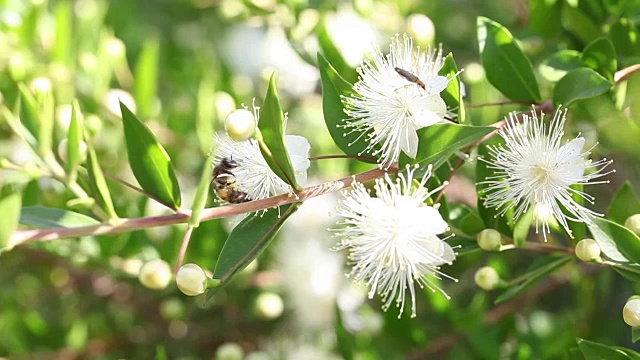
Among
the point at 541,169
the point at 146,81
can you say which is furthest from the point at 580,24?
the point at 146,81

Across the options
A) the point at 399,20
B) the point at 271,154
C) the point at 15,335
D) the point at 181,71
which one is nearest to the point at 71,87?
the point at 181,71

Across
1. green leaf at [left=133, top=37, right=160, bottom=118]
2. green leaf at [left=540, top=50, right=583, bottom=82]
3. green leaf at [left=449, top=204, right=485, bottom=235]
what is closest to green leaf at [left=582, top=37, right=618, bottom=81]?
green leaf at [left=540, top=50, right=583, bottom=82]

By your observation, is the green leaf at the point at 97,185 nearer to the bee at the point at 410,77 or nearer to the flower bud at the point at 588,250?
the bee at the point at 410,77

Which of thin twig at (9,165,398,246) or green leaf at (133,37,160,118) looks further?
green leaf at (133,37,160,118)

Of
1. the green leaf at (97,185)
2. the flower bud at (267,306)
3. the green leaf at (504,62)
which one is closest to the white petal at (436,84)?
the green leaf at (504,62)

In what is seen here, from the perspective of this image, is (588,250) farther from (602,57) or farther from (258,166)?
(258,166)

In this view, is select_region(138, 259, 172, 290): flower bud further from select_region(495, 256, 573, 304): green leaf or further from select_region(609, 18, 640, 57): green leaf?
select_region(609, 18, 640, 57): green leaf
